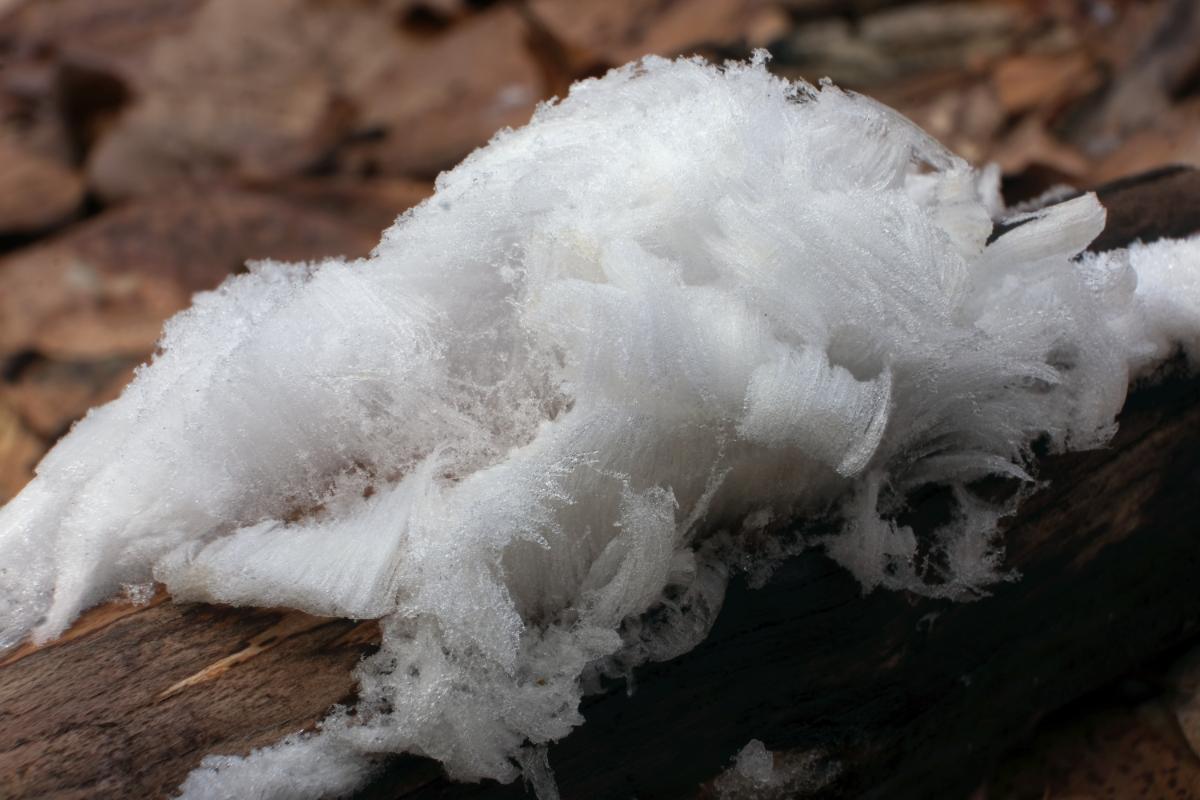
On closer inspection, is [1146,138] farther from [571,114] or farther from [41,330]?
[41,330]

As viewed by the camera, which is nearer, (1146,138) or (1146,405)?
(1146,405)

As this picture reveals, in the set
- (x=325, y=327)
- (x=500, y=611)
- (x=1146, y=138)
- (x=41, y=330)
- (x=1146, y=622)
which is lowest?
(x=1146, y=622)

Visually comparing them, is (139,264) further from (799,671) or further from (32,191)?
(799,671)

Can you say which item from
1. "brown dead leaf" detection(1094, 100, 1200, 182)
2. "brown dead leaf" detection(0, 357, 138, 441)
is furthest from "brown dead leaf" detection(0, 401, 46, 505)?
"brown dead leaf" detection(1094, 100, 1200, 182)

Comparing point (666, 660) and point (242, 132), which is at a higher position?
point (242, 132)

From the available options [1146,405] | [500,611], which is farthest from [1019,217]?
[500,611]

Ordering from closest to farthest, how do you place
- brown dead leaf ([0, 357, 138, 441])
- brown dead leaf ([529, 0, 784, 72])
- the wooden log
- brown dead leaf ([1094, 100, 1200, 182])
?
1. the wooden log
2. brown dead leaf ([1094, 100, 1200, 182])
3. brown dead leaf ([0, 357, 138, 441])
4. brown dead leaf ([529, 0, 784, 72])

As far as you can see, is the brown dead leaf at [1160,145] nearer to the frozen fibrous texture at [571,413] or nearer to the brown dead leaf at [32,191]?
the frozen fibrous texture at [571,413]

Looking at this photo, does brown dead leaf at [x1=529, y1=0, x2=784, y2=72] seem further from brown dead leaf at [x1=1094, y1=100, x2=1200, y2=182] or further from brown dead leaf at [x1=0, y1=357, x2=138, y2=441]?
brown dead leaf at [x1=0, y1=357, x2=138, y2=441]
